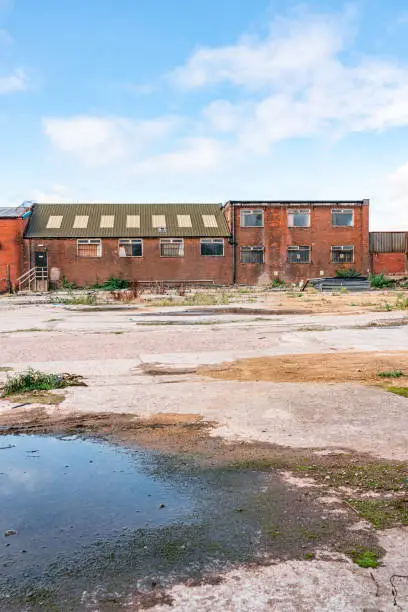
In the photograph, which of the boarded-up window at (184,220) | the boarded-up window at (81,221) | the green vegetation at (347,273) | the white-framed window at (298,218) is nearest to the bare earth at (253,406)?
the green vegetation at (347,273)

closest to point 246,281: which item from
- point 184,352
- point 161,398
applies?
point 184,352

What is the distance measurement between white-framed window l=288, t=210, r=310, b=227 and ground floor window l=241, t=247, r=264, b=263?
2796 millimetres

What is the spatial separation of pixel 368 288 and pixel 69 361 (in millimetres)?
25602

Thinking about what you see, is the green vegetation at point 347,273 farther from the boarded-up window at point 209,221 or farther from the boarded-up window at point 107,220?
the boarded-up window at point 107,220

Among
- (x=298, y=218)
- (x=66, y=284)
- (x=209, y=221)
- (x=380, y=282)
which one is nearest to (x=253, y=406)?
(x=380, y=282)

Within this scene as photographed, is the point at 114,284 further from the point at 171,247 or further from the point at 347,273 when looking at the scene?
the point at 347,273

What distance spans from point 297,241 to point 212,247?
5.93 meters

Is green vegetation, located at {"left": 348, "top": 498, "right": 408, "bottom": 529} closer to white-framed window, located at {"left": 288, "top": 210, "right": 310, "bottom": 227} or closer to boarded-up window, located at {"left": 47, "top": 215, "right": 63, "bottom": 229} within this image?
white-framed window, located at {"left": 288, "top": 210, "right": 310, "bottom": 227}

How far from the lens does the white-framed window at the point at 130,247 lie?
37.9 metres

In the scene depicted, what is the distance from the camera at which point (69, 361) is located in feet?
24.5

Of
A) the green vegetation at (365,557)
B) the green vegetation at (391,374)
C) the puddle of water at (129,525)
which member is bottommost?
the puddle of water at (129,525)

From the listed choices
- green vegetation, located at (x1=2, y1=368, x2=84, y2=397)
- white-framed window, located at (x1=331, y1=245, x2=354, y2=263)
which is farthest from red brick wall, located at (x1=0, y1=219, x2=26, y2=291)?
green vegetation, located at (x1=2, y1=368, x2=84, y2=397)

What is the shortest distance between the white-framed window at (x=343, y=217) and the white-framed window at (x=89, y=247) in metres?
16.3

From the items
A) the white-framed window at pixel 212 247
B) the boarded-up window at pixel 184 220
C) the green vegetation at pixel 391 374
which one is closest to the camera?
the green vegetation at pixel 391 374
